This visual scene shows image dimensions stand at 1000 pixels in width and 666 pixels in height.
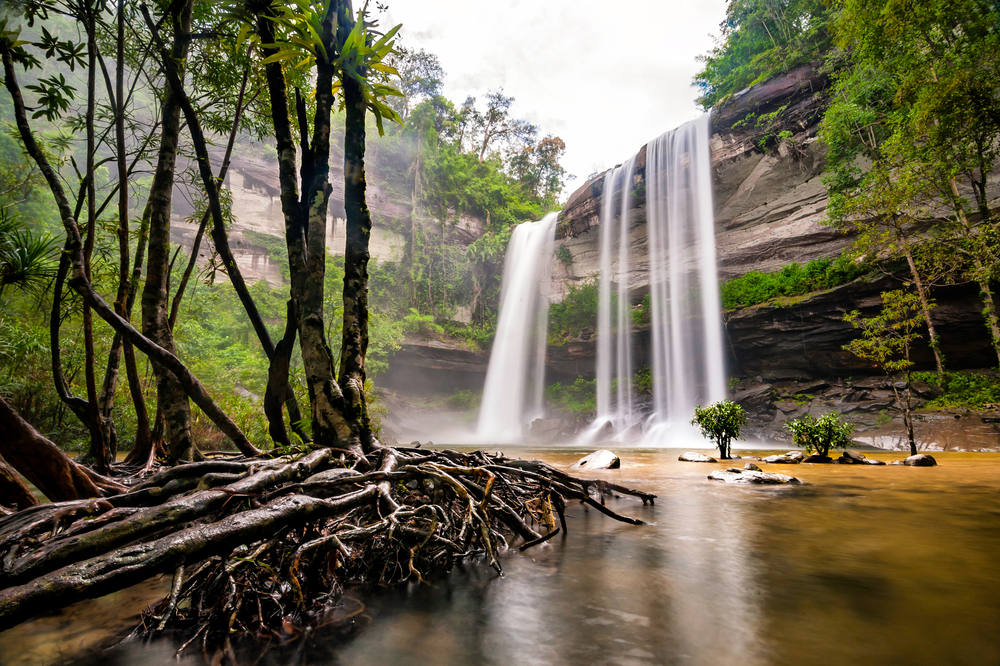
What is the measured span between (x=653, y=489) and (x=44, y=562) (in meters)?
6.32

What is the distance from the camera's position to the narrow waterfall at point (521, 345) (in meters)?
27.5

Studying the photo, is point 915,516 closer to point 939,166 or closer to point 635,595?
point 635,595

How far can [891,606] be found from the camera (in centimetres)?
218

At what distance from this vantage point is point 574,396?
2734 cm

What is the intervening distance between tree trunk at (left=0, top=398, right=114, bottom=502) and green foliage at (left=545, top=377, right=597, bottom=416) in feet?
79.2

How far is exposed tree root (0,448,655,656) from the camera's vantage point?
1.41 m

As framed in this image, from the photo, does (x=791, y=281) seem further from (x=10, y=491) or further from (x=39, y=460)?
(x=10, y=491)

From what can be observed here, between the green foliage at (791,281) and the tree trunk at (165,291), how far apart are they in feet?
64.6

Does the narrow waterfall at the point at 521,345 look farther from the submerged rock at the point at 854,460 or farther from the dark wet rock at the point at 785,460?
the submerged rock at the point at 854,460

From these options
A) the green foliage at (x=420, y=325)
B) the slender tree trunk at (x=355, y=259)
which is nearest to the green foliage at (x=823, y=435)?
the slender tree trunk at (x=355, y=259)

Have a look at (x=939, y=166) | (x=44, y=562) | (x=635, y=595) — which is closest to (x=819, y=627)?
(x=635, y=595)

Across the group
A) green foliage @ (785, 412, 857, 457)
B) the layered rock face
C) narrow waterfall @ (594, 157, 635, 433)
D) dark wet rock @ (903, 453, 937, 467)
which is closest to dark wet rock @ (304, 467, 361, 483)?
green foliage @ (785, 412, 857, 457)

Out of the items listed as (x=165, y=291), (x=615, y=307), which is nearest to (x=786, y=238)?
(x=615, y=307)

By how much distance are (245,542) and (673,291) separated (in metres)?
23.6
